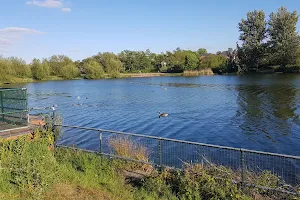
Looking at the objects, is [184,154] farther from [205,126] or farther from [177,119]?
[177,119]

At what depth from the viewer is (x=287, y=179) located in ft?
40.5

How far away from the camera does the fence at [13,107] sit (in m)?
12.8

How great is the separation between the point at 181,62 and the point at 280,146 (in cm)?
12301

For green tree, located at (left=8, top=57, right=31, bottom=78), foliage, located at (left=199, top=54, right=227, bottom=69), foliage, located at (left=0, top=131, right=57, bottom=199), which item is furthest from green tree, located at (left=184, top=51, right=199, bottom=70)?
foliage, located at (left=0, top=131, right=57, bottom=199)

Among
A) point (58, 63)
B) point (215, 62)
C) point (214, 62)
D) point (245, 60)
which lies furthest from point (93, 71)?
point (245, 60)

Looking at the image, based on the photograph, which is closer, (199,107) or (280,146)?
(280,146)

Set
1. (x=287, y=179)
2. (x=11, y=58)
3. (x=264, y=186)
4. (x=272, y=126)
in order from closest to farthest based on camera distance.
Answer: (x=264, y=186), (x=287, y=179), (x=272, y=126), (x=11, y=58)

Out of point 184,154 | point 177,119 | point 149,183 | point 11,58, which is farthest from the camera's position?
point 11,58

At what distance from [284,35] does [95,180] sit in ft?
315

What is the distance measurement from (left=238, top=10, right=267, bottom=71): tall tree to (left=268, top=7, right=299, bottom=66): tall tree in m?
3.96

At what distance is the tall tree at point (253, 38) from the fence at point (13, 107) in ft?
317

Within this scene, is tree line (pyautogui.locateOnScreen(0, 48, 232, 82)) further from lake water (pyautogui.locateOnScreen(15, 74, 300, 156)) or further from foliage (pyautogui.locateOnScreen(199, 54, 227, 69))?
lake water (pyautogui.locateOnScreen(15, 74, 300, 156))

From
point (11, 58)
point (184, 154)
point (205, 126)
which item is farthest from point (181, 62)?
point (184, 154)

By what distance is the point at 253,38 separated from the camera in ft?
327
